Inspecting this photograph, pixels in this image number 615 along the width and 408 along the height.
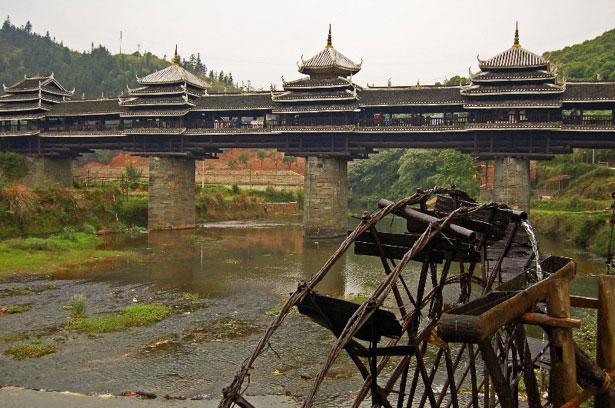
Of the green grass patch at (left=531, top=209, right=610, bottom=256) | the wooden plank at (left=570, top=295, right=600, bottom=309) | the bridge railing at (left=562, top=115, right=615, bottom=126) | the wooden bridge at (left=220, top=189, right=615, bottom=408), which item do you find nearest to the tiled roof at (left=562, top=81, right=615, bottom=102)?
the bridge railing at (left=562, top=115, right=615, bottom=126)

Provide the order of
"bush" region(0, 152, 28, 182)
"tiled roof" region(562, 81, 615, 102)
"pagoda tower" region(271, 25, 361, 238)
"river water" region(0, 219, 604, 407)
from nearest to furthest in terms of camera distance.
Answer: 1. "river water" region(0, 219, 604, 407)
2. "tiled roof" region(562, 81, 615, 102)
3. "pagoda tower" region(271, 25, 361, 238)
4. "bush" region(0, 152, 28, 182)

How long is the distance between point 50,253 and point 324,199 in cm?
1717

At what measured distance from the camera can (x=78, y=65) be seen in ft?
411

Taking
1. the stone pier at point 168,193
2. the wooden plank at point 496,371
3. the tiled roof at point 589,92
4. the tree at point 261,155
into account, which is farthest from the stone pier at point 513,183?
the tree at point 261,155

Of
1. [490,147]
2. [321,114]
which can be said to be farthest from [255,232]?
[490,147]

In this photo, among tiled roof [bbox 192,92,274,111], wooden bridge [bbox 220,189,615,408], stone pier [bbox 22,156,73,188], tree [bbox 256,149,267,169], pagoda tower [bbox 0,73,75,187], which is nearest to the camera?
wooden bridge [bbox 220,189,615,408]

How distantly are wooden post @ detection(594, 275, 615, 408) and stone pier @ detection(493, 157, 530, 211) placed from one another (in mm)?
27941

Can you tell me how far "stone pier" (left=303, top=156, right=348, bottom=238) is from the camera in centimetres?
3716

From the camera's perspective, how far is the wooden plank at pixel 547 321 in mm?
4828

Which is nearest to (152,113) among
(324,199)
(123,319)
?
(324,199)

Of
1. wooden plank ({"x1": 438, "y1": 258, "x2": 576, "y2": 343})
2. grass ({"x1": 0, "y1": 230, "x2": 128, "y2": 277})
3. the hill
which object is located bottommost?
grass ({"x1": 0, "y1": 230, "x2": 128, "y2": 277})

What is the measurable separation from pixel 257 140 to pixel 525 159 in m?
19.0

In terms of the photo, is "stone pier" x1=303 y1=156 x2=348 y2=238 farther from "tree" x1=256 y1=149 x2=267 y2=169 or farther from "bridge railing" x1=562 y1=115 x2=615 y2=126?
"tree" x1=256 y1=149 x2=267 y2=169

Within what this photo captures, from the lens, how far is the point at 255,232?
1686 inches
